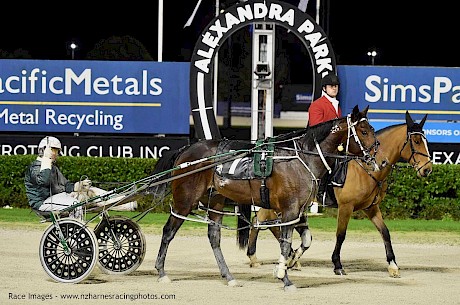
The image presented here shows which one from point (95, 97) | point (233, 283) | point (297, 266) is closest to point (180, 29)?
point (95, 97)

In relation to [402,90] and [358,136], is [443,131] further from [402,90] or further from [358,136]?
[358,136]

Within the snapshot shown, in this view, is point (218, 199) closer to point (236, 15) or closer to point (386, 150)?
point (386, 150)

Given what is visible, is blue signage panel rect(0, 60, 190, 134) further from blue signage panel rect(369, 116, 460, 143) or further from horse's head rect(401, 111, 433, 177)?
horse's head rect(401, 111, 433, 177)

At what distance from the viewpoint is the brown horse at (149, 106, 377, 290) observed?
984 centimetres

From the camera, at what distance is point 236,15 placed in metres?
15.6

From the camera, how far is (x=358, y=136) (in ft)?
33.1

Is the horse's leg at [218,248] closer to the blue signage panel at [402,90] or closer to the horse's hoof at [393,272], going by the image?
the horse's hoof at [393,272]

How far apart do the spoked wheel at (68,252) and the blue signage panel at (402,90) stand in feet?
22.0

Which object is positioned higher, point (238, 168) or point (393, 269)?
point (238, 168)

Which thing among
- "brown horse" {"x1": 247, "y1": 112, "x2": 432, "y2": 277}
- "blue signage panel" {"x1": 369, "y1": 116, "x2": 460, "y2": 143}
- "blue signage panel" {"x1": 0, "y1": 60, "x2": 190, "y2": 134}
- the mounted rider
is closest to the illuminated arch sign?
"blue signage panel" {"x1": 0, "y1": 60, "x2": 190, "y2": 134}

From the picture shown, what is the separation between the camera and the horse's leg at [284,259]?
9625 millimetres

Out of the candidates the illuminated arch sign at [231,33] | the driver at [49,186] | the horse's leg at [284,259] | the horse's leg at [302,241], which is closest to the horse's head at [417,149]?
the horse's leg at [302,241]

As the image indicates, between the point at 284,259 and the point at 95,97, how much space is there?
720 cm

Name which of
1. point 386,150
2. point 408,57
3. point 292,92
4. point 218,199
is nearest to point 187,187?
point 218,199
